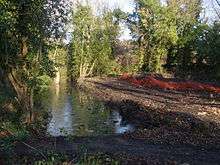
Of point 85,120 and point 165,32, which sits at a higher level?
point 165,32

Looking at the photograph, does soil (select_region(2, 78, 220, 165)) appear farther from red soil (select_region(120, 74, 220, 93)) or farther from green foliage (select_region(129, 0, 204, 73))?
green foliage (select_region(129, 0, 204, 73))

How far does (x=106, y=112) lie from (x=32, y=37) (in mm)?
12184

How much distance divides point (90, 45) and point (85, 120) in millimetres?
45363

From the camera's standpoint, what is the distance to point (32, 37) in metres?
22.7

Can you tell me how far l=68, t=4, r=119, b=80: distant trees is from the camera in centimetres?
7281

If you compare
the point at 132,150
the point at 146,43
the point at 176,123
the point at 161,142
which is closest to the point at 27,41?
the point at 176,123

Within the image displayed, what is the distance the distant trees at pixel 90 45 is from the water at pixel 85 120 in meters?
32.3

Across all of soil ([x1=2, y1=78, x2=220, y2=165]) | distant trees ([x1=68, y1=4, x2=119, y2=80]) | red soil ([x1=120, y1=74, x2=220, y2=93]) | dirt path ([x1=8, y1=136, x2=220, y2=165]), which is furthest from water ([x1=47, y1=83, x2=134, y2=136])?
distant trees ([x1=68, y1=4, x2=119, y2=80])

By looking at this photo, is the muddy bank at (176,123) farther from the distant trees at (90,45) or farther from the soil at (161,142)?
the distant trees at (90,45)

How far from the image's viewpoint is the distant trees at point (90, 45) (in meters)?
72.8

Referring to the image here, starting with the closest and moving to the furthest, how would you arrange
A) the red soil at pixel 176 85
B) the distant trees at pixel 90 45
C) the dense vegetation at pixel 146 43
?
the red soil at pixel 176 85 → the dense vegetation at pixel 146 43 → the distant trees at pixel 90 45

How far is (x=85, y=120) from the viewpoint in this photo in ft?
97.5

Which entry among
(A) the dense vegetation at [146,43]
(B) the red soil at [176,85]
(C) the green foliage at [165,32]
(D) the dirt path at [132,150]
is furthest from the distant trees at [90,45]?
(D) the dirt path at [132,150]

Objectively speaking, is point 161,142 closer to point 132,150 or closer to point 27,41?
point 132,150
